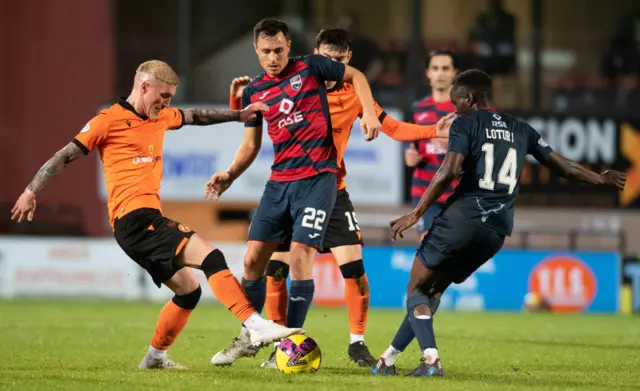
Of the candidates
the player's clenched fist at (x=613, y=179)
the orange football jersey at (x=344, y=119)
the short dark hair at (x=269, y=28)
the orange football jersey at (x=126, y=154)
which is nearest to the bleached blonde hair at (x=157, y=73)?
the orange football jersey at (x=126, y=154)

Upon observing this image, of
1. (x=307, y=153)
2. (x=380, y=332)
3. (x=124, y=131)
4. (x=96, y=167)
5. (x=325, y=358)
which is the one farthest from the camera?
(x=96, y=167)

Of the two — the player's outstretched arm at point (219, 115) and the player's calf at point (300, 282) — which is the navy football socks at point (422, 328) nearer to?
the player's calf at point (300, 282)

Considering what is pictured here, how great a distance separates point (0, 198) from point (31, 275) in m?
5.91

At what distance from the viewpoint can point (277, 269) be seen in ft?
29.9

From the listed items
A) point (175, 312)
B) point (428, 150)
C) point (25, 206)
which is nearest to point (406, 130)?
point (428, 150)

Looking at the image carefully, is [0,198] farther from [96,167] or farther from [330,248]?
[330,248]

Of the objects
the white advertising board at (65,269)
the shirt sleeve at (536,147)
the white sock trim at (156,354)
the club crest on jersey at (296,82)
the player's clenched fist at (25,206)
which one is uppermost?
the club crest on jersey at (296,82)

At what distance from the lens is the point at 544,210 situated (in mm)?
22188

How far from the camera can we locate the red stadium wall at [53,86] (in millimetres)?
24656

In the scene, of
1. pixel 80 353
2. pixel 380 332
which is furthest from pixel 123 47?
pixel 80 353

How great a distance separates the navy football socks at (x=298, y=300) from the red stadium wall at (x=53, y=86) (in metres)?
16.1

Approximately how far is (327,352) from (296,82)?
256cm

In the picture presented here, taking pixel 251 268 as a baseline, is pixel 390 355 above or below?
below

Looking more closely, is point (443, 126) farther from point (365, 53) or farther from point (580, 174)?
point (365, 53)
